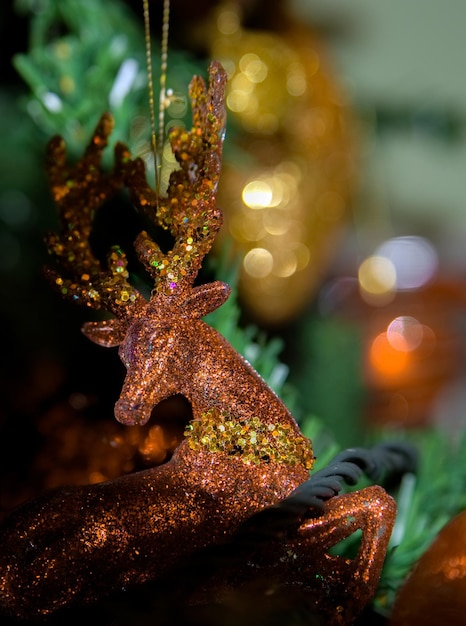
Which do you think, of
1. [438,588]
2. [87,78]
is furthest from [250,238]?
[438,588]

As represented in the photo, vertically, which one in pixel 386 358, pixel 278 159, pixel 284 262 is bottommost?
pixel 386 358

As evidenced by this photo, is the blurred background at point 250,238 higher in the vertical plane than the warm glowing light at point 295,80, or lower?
lower

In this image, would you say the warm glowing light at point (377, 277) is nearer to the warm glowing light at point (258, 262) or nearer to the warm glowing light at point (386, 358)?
the warm glowing light at point (386, 358)

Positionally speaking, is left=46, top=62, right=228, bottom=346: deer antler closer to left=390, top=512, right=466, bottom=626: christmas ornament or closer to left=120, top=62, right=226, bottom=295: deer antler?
left=120, top=62, right=226, bottom=295: deer antler

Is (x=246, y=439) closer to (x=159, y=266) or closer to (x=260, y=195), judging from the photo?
(x=159, y=266)

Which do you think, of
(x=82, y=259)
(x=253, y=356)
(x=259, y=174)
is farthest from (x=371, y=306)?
(x=82, y=259)

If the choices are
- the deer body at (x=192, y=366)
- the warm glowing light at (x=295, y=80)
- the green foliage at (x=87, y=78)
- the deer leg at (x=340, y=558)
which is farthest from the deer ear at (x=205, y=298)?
the warm glowing light at (x=295, y=80)
